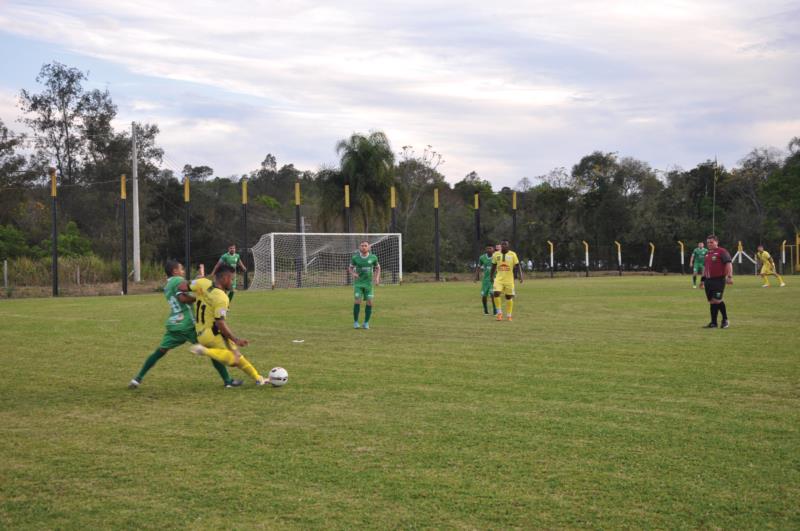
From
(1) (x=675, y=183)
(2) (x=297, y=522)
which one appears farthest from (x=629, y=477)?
(1) (x=675, y=183)

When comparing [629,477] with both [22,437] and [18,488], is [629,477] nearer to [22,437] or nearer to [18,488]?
[18,488]

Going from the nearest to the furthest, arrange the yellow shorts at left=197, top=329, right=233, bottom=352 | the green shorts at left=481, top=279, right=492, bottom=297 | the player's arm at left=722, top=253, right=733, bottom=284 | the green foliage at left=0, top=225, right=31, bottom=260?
1. the yellow shorts at left=197, top=329, right=233, bottom=352
2. the player's arm at left=722, top=253, right=733, bottom=284
3. the green shorts at left=481, top=279, right=492, bottom=297
4. the green foliage at left=0, top=225, right=31, bottom=260

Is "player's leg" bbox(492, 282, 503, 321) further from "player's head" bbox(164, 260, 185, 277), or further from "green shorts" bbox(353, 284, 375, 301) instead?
"player's head" bbox(164, 260, 185, 277)

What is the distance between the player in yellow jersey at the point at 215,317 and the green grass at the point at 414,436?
1.58 ft

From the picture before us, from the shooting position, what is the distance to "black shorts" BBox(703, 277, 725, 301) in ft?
54.3

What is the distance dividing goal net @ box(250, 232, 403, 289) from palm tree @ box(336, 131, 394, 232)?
768 centimetres

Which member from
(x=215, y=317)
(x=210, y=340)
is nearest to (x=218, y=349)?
(x=210, y=340)

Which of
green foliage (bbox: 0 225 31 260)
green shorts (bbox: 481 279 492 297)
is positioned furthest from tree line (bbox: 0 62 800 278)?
green shorts (bbox: 481 279 492 297)

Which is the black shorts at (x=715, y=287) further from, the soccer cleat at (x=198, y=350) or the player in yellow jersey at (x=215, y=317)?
the soccer cleat at (x=198, y=350)

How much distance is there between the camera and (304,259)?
38.2 meters

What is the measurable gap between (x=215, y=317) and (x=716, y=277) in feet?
38.2

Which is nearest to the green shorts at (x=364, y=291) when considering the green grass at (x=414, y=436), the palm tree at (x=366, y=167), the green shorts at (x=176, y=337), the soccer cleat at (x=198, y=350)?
the green grass at (x=414, y=436)

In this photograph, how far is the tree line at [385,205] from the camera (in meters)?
49.7

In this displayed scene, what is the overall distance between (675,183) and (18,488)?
215 ft
